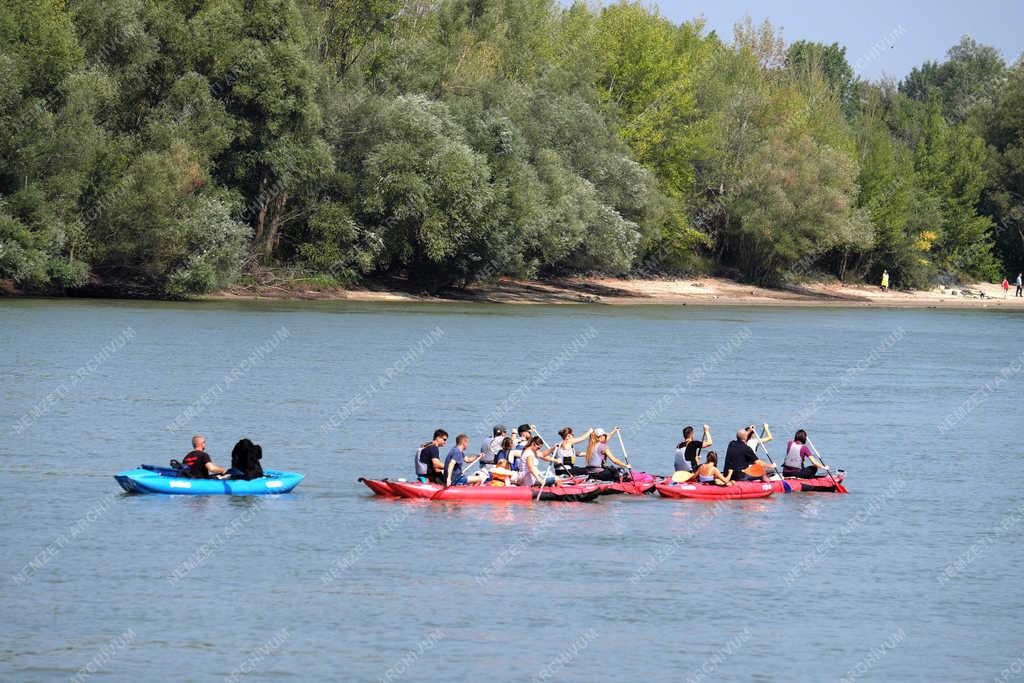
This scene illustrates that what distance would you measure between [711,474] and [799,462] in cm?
269

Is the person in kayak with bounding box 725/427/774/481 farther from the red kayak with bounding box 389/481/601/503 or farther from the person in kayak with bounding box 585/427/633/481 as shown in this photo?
the red kayak with bounding box 389/481/601/503

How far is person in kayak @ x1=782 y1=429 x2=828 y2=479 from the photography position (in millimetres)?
35000

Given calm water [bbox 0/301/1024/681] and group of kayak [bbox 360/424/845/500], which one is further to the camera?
group of kayak [bbox 360/424/845/500]

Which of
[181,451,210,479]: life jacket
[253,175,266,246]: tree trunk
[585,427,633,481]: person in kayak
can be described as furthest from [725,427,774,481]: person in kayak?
[253,175,266,246]: tree trunk

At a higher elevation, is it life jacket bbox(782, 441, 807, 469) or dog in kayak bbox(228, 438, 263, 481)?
life jacket bbox(782, 441, 807, 469)

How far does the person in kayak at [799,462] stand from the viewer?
35.0 m

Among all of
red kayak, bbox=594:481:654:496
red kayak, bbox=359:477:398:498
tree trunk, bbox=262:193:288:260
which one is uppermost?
tree trunk, bbox=262:193:288:260

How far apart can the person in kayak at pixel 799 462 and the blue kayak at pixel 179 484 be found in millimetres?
12246

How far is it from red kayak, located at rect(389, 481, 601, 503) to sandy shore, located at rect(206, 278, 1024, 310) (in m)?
54.2

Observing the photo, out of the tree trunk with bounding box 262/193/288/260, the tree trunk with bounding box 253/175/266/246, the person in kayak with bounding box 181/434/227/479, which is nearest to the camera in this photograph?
the person in kayak with bounding box 181/434/227/479

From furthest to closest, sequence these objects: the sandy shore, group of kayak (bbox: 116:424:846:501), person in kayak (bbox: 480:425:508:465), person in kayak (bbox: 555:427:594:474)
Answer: the sandy shore < person in kayak (bbox: 555:427:594:474) < person in kayak (bbox: 480:425:508:465) < group of kayak (bbox: 116:424:846:501)

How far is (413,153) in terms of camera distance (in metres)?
81.6

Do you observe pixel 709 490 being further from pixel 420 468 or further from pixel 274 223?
pixel 274 223

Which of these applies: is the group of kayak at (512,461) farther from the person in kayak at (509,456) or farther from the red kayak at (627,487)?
the red kayak at (627,487)
